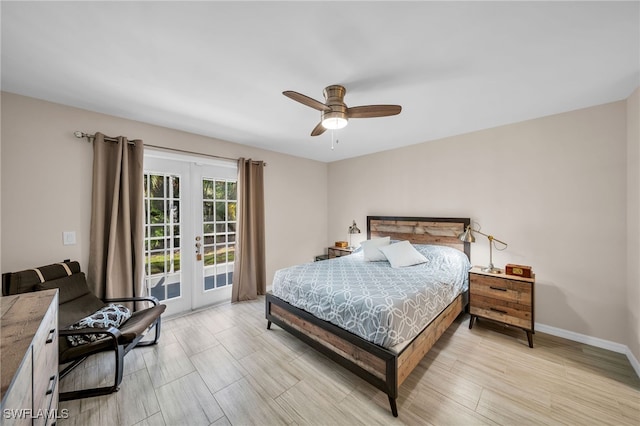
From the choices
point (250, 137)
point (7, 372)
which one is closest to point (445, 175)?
point (250, 137)

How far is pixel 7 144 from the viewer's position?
2.13 m

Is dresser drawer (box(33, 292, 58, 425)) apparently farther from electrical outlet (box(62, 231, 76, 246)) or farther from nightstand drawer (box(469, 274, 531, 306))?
nightstand drawer (box(469, 274, 531, 306))

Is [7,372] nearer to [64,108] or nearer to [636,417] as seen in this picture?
[64,108]

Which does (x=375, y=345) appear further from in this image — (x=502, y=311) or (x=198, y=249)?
(x=198, y=249)

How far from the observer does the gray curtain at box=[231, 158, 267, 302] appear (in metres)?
3.69

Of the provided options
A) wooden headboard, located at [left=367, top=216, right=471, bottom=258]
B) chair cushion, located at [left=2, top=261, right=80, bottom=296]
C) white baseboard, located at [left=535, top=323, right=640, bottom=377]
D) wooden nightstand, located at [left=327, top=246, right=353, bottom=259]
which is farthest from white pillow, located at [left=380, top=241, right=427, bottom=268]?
chair cushion, located at [left=2, top=261, right=80, bottom=296]

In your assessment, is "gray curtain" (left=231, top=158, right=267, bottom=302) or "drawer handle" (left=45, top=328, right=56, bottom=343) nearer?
"drawer handle" (left=45, top=328, right=56, bottom=343)

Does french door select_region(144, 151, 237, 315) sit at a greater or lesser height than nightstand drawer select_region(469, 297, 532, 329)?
greater

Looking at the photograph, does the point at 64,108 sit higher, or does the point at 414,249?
the point at 64,108

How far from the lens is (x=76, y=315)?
2.06 meters

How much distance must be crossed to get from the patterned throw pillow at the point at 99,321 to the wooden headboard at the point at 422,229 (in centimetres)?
Result: 362

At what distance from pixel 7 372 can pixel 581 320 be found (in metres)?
4.32

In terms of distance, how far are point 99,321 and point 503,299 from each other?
4.01 meters

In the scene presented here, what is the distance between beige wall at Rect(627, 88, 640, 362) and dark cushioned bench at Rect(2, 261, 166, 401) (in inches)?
173
